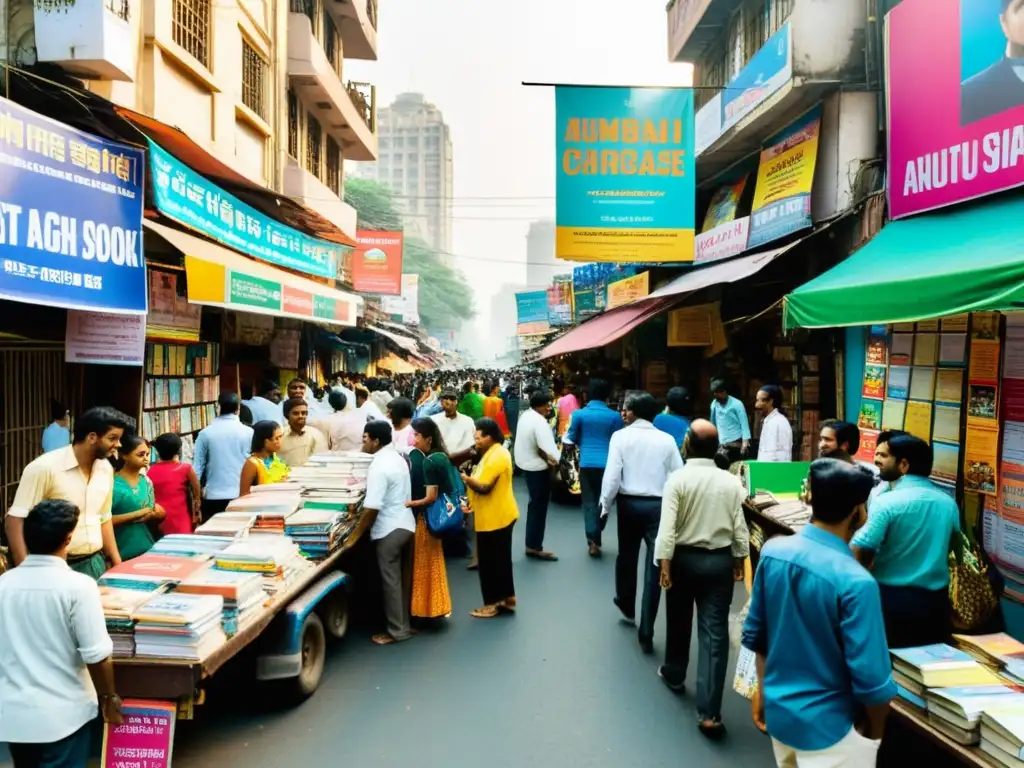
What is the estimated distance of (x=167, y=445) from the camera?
5660 millimetres

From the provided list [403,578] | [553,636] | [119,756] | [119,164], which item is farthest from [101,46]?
[553,636]

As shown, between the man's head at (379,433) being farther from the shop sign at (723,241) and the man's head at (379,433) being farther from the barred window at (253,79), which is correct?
the barred window at (253,79)

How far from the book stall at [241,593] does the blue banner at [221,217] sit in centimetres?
260

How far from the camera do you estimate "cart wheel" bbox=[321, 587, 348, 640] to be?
18.3 ft

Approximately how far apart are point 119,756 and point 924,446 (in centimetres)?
421

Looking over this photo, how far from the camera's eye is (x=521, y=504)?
37.6 feet

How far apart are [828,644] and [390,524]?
382 centimetres

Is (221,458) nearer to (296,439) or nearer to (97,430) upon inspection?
(296,439)

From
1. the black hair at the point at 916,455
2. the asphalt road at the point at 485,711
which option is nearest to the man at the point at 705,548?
the asphalt road at the point at 485,711

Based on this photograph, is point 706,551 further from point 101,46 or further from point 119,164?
point 101,46

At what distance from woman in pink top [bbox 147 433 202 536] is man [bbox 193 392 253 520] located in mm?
939

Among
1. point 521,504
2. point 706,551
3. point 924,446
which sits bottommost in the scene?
point 521,504

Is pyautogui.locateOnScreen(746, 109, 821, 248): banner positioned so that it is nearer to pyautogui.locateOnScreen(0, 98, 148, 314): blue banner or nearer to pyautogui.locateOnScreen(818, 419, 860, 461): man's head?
pyautogui.locateOnScreen(818, 419, 860, 461): man's head

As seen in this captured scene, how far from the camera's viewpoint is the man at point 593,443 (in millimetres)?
8234
